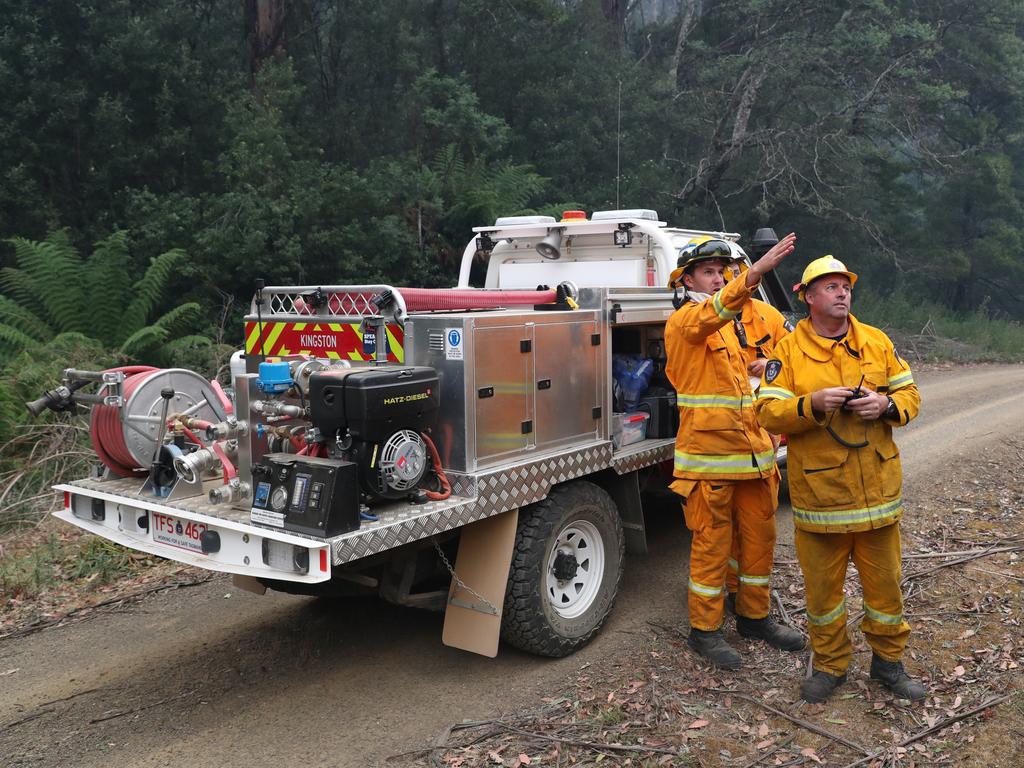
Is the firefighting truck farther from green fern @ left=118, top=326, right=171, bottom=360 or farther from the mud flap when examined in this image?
green fern @ left=118, top=326, right=171, bottom=360

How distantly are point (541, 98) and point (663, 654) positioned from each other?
1389 cm

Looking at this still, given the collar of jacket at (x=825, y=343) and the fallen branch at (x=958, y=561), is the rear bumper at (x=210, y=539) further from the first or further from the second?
the fallen branch at (x=958, y=561)

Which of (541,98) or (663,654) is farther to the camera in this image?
(541,98)

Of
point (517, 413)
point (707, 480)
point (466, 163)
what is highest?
point (466, 163)

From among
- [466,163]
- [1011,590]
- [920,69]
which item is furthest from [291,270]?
[920,69]

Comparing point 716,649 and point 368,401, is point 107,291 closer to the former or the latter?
point 368,401

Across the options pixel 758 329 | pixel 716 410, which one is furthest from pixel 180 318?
pixel 716 410

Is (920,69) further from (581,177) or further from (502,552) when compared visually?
(502,552)

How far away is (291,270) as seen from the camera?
1194 cm

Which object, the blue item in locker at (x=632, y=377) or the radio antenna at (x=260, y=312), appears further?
the blue item in locker at (x=632, y=377)

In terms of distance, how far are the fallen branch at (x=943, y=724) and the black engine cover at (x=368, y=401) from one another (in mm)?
2289

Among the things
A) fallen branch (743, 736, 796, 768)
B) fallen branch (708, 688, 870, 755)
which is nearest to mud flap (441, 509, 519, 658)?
fallen branch (708, 688, 870, 755)

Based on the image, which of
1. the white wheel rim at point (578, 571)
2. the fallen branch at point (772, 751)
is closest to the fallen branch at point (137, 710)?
the white wheel rim at point (578, 571)

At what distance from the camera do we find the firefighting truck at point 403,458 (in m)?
3.86
